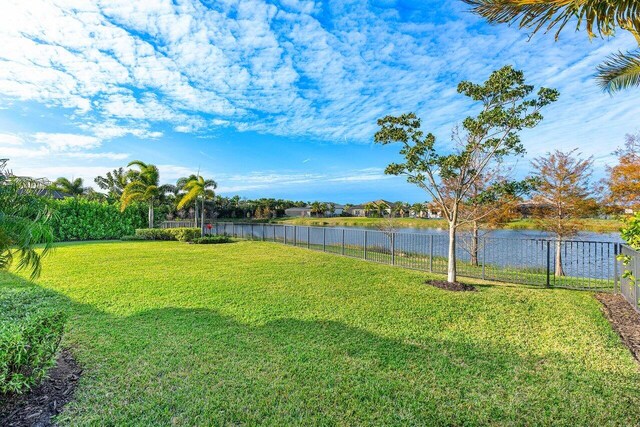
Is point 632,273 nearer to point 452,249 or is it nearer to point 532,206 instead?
point 452,249

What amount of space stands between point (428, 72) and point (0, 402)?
10339mm

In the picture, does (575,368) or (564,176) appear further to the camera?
(564,176)

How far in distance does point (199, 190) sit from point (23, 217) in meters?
16.3

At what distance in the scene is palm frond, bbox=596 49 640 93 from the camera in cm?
528

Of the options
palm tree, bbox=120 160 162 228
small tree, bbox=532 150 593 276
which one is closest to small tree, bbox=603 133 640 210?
small tree, bbox=532 150 593 276

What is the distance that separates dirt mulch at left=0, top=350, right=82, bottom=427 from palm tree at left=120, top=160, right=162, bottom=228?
17.6 m

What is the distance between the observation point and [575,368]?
3021 millimetres

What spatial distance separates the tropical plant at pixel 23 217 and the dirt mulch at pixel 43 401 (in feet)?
3.81

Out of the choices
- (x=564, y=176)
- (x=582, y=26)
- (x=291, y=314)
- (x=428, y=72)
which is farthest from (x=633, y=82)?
(x=291, y=314)

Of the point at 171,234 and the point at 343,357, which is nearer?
the point at 343,357

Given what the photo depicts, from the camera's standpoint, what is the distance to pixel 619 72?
5.52 m

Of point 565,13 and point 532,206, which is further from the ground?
point 565,13

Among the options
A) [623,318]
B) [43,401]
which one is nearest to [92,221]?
[43,401]

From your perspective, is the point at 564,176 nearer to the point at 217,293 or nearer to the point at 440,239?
the point at 440,239
